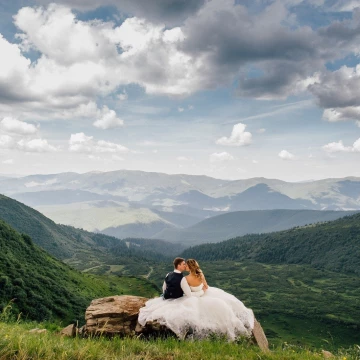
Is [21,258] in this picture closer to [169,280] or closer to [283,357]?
[169,280]

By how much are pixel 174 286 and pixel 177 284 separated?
22cm

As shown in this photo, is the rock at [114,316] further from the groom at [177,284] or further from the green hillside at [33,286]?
the green hillside at [33,286]

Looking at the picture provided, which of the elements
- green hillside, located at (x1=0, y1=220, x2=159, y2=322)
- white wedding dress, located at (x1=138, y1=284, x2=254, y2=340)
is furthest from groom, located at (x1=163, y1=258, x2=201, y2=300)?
green hillside, located at (x1=0, y1=220, x2=159, y2=322)

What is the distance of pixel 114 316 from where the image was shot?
1584 cm

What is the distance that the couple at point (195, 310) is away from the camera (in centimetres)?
1428

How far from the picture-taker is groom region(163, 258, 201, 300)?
52.7 feet

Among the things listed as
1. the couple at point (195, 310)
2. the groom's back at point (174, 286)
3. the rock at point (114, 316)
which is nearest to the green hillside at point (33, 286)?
the rock at point (114, 316)

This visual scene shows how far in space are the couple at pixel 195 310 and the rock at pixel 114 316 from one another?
0.77 metres

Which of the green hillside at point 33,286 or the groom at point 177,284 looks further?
the green hillside at point 33,286

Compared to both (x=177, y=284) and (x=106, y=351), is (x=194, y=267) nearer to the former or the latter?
(x=177, y=284)

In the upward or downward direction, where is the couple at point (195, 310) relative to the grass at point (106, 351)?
downward

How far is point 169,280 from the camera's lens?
16391mm

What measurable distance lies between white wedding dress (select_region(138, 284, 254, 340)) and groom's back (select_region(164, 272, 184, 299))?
28 cm

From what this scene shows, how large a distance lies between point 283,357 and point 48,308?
56.3 m
